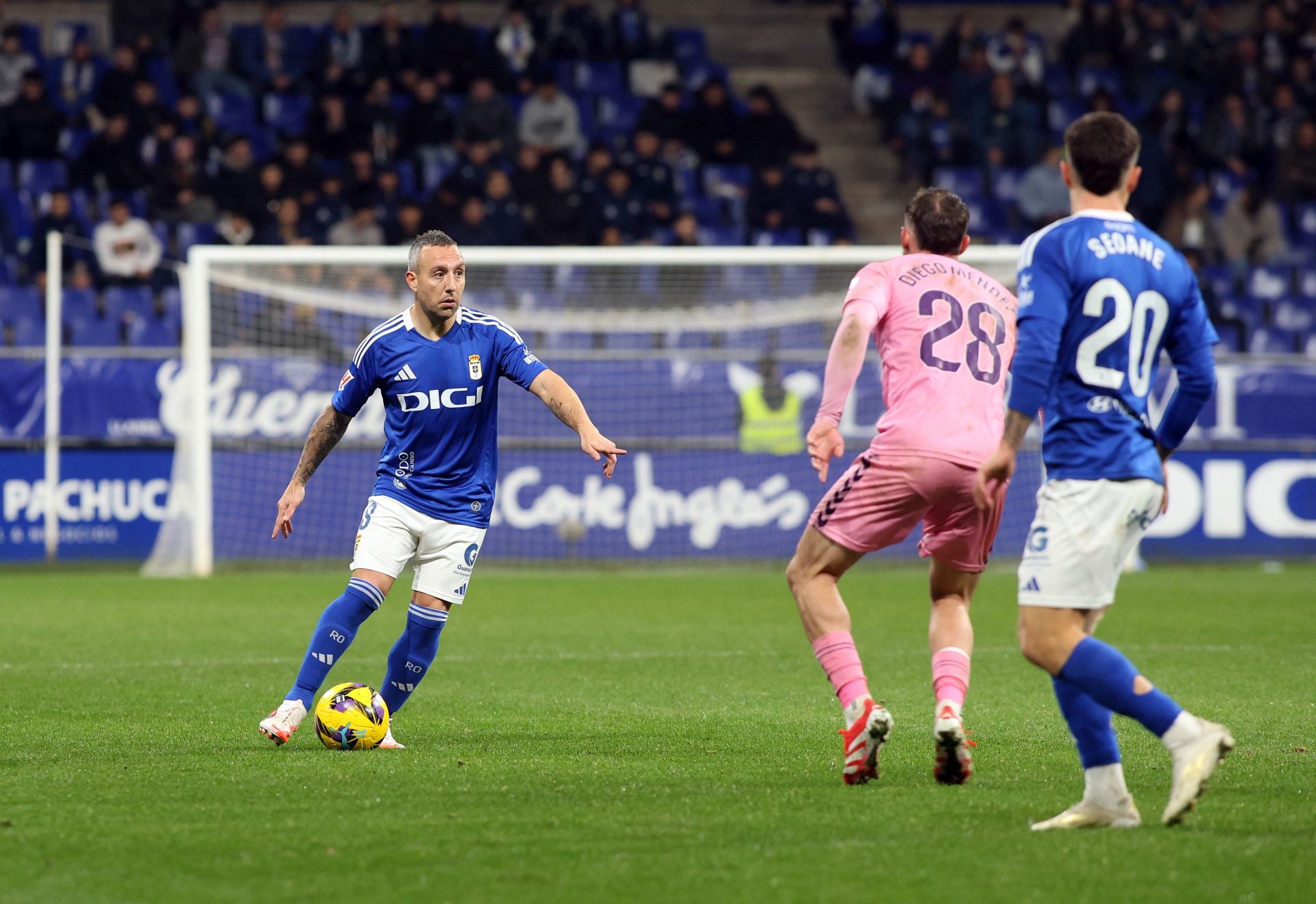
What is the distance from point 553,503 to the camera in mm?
16156

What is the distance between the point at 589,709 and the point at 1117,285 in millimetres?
3666

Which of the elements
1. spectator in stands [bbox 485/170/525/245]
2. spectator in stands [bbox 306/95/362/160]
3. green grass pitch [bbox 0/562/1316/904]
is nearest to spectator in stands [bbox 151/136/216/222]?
spectator in stands [bbox 306/95/362/160]

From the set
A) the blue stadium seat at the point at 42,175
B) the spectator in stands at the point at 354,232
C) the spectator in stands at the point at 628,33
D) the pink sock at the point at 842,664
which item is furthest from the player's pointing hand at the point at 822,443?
the spectator in stands at the point at 628,33

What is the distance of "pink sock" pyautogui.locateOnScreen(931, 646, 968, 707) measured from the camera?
553 centimetres

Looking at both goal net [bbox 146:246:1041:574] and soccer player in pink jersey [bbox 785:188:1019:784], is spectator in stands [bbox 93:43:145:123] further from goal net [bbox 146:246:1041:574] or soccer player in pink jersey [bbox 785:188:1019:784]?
soccer player in pink jersey [bbox 785:188:1019:784]

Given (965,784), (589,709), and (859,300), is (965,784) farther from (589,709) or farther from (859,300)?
(589,709)

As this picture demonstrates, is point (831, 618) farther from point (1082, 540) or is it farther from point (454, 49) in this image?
point (454, 49)

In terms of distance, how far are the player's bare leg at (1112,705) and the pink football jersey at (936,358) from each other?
1.04 metres

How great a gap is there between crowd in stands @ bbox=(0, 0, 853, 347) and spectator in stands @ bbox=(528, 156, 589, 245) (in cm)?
2

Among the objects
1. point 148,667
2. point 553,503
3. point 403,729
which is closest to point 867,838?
point 403,729

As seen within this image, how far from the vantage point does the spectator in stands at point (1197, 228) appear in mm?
20703

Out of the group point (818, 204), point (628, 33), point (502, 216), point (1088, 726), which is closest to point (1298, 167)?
point (818, 204)

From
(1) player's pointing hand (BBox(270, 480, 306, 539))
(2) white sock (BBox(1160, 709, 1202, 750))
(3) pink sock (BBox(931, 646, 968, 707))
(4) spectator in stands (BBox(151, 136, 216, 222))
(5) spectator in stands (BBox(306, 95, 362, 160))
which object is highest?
(5) spectator in stands (BBox(306, 95, 362, 160))

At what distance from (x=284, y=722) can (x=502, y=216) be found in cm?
1316
